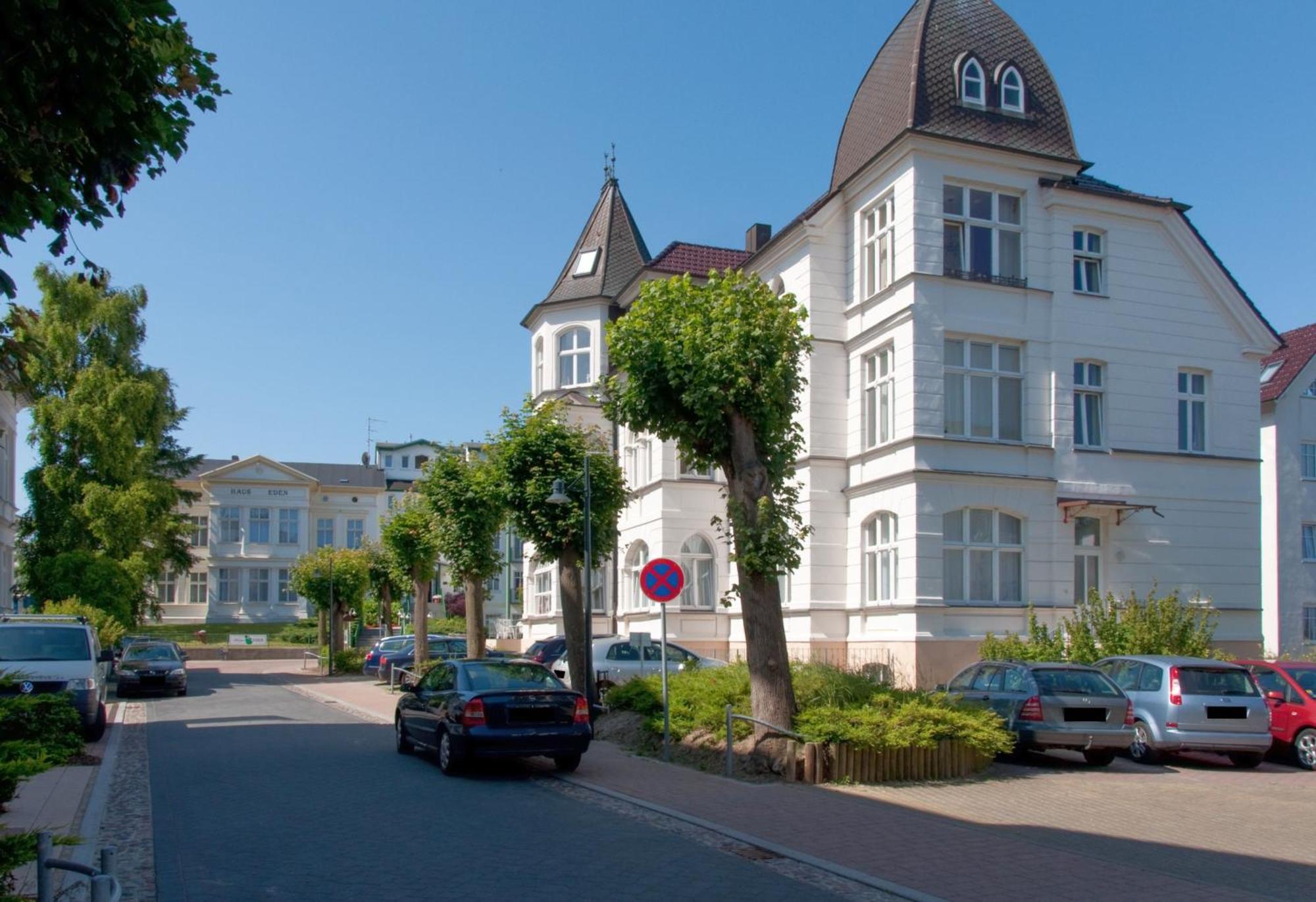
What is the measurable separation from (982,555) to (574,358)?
53.1 feet

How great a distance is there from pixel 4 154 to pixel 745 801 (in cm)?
980

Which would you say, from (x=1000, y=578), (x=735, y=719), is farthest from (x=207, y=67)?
(x=1000, y=578)

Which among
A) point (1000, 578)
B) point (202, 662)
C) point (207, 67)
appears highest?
point (207, 67)

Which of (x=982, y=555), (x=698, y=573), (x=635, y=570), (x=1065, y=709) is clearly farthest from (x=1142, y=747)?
(x=635, y=570)

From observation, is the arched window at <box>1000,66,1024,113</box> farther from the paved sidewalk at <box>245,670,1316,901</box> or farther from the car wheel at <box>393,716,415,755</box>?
the car wheel at <box>393,716,415,755</box>

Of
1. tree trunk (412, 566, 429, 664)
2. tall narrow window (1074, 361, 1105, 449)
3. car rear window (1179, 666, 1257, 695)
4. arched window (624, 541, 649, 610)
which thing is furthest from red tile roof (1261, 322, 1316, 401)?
tree trunk (412, 566, 429, 664)

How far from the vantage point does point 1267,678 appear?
18516 mm

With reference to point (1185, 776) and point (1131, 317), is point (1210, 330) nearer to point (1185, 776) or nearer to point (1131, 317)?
point (1131, 317)

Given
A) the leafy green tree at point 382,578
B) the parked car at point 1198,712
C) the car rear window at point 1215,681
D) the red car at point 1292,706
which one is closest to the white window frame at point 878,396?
the red car at point 1292,706

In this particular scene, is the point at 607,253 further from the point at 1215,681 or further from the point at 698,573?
the point at 1215,681

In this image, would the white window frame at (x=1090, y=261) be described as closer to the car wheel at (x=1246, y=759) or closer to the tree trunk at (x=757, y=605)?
the car wheel at (x=1246, y=759)

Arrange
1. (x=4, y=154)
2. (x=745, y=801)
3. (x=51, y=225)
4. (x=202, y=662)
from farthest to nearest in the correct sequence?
1. (x=202, y=662)
2. (x=745, y=801)
3. (x=51, y=225)
4. (x=4, y=154)

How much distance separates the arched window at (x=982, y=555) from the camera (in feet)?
80.8

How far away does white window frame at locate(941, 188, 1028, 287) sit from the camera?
2520 centimetres
